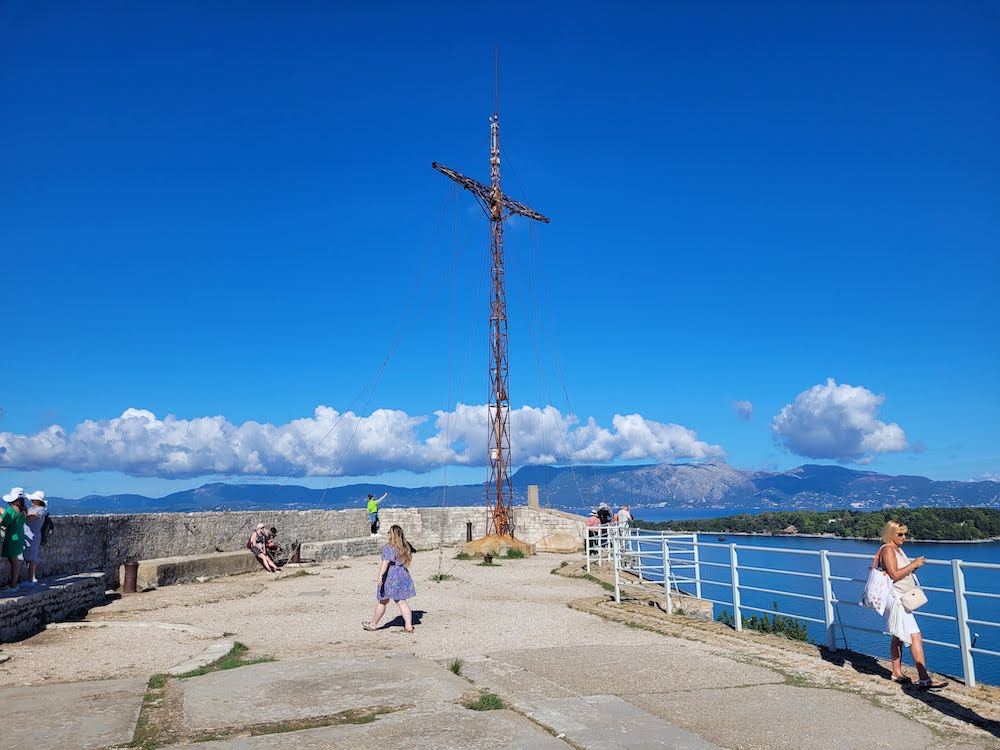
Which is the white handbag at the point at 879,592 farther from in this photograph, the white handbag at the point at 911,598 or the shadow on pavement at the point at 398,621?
the shadow on pavement at the point at 398,621

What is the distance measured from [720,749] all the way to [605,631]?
15.2ft

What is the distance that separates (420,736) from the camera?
4.29 meters

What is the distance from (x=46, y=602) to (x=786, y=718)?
8774 millimetres

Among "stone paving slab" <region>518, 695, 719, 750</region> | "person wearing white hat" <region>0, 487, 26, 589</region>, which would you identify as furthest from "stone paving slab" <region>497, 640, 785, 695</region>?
"person wearing white hat" <region>0, 487, 26, 589</region>

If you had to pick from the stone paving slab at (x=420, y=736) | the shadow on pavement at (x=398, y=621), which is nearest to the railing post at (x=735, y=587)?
the shadow on pavement at (x=398, y=621)

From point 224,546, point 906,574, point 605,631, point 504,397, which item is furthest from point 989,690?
point 504,397

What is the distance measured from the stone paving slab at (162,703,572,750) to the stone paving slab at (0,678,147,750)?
2.15ft

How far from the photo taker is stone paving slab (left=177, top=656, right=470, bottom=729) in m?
4.79

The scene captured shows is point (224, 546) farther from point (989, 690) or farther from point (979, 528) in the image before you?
point (979, 528)

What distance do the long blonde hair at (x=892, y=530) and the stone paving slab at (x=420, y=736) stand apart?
3491mm

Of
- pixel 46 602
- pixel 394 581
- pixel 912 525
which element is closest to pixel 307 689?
pixel 394 581

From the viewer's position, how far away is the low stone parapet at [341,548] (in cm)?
1892

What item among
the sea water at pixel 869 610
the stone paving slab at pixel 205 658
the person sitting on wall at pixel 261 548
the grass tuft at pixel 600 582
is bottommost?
the sea water at pixel 869 610

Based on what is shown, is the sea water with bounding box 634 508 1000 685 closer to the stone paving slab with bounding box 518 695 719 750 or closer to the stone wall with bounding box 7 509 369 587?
the stone paving slab with bounding box 518 695 719 750
